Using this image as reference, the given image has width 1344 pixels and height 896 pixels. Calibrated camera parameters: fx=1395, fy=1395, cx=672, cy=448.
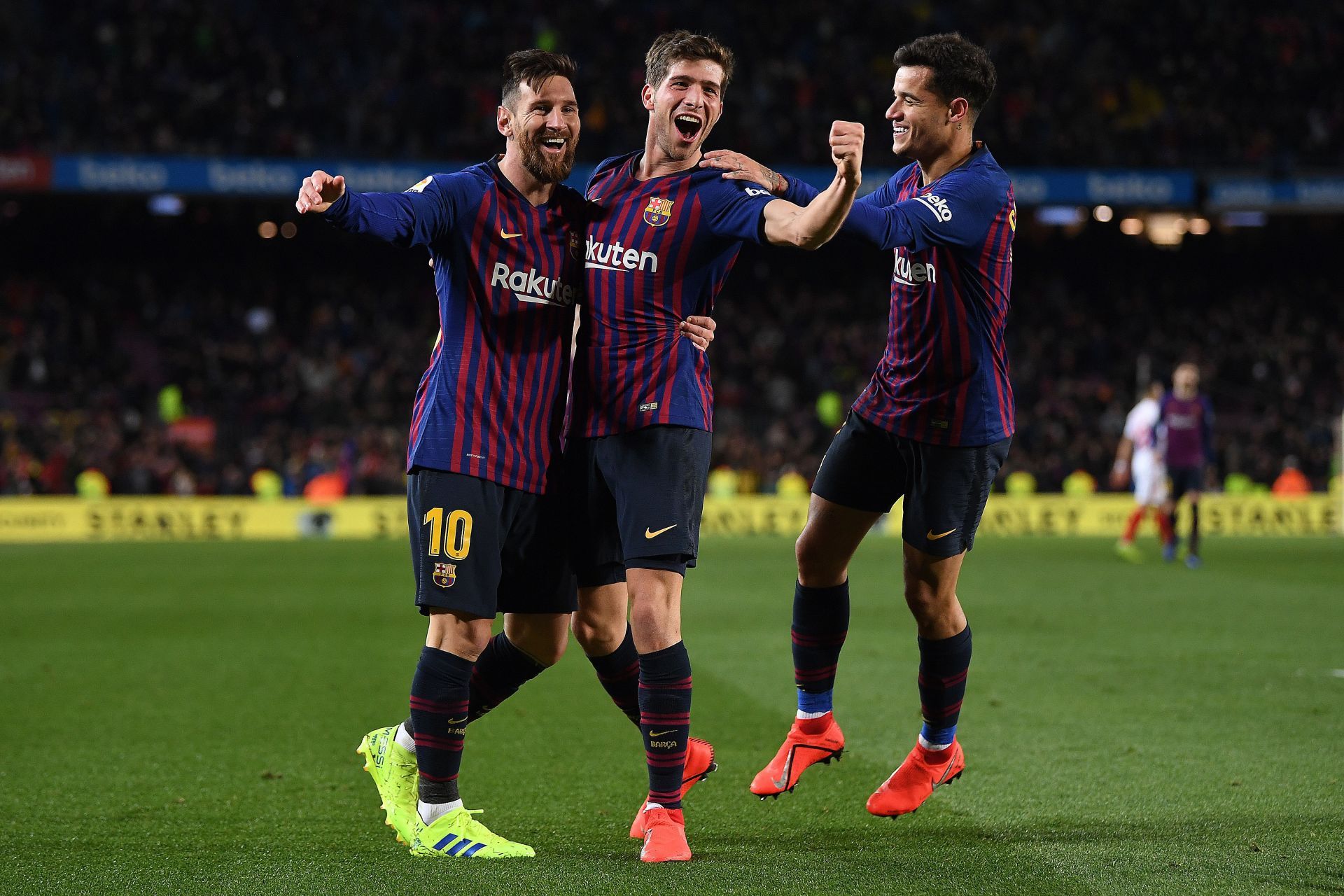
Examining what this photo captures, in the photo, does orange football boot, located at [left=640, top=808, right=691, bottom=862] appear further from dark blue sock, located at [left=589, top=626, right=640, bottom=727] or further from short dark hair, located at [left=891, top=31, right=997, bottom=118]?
short dark hair, located at [left=891, top=31, right=997, bottom=118]

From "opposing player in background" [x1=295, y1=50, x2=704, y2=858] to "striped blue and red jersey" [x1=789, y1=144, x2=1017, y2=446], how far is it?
1.09 metres

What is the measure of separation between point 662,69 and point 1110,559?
1332cm

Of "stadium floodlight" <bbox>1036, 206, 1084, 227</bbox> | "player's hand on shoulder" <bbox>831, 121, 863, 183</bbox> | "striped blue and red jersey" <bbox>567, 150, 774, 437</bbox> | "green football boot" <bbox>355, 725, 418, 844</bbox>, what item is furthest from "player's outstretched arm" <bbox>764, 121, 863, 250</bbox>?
"stadium floodlight" <bbox>1036, 206, 1084, 227</bbox>

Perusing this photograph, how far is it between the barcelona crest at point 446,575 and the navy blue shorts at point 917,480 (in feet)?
4.24

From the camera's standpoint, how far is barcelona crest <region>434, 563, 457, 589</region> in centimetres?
397

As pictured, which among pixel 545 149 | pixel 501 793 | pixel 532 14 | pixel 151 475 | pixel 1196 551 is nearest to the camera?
pixel 545 149

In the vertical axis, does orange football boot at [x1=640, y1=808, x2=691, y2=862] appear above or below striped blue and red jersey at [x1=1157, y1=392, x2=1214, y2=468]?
below

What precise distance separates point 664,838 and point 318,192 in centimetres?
199

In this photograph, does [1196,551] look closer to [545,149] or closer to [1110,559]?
[1110,559]

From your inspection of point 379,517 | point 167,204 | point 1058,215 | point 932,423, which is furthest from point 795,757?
point 1058,215

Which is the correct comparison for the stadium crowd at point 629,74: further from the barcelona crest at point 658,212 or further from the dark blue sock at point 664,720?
the dark blue sock at point 664,720

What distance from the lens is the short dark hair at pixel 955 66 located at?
4.48m

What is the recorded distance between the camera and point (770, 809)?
4.70 meters

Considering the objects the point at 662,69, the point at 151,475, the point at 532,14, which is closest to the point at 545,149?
the point at 662,69
